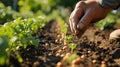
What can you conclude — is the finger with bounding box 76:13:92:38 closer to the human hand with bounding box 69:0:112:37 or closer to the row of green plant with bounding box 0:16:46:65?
the human hand with bounding box 69:0:112:37

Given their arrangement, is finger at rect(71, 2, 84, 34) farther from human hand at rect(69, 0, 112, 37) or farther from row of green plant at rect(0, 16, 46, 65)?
row of green plant at rect(0, 16, 46, 65)

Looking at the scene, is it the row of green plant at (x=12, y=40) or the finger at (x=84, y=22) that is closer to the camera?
the row of green plant at (x=12, y=40)

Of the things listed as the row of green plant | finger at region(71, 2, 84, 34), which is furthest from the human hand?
the row of green plant

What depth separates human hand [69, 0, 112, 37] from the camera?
327 cm

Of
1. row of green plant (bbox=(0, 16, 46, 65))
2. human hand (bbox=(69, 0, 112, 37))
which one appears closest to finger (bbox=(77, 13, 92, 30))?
human hand (bbox=(69, 0, 112, 37))

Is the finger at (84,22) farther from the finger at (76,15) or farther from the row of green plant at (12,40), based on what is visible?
the row of green plant at (12,40)

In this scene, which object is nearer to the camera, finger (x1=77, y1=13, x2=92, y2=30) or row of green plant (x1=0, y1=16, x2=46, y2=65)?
row of green plant (x1=0, y1=16, x2=46, y2=65)

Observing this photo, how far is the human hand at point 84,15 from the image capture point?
3271 millimetres

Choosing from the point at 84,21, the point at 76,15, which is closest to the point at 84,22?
the point at 84,21

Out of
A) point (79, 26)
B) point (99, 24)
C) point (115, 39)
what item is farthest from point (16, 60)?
point (99, 24)

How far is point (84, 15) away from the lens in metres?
3.33

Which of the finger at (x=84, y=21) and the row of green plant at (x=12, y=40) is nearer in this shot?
the row of green plant at (x=12, y=40)

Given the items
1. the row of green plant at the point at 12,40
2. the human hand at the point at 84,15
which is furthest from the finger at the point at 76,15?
the row of green plant at the point at 12,40

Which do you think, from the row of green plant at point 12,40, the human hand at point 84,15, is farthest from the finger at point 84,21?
the row of green plant at point 12,40
